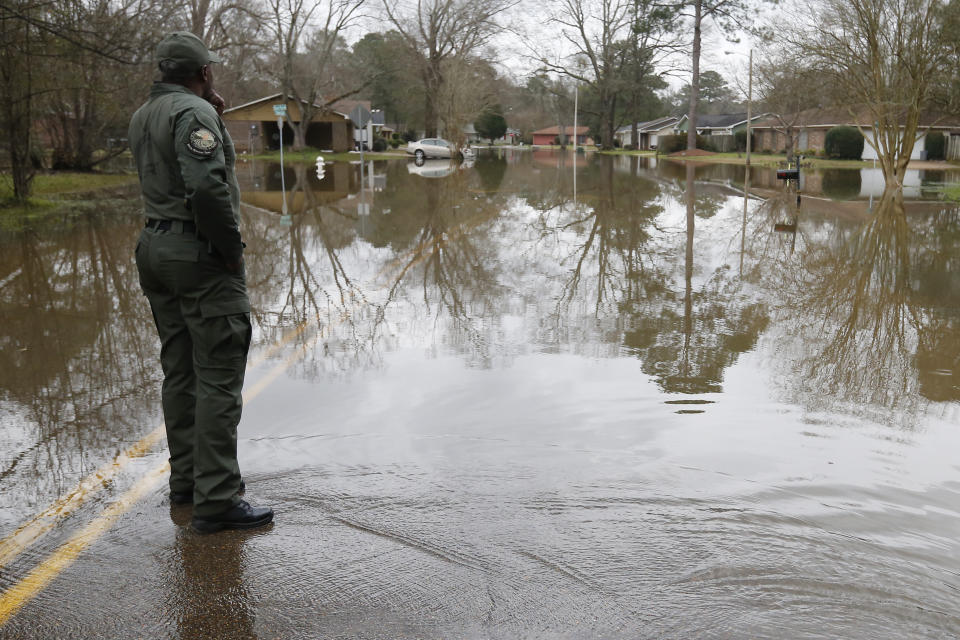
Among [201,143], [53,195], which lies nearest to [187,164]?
[201,143]

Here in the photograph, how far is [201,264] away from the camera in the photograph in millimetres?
3727

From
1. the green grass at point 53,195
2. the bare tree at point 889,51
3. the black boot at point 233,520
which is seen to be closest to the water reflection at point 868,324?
the black boot at point 233,520

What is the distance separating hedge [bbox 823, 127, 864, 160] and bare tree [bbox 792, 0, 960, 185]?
3501cm

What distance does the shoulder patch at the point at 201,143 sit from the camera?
3.54 metres

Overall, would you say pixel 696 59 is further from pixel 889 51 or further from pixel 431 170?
pixel 889 51

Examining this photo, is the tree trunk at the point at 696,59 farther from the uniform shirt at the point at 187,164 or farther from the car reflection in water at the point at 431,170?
the uniform shirt at the point at 187,164

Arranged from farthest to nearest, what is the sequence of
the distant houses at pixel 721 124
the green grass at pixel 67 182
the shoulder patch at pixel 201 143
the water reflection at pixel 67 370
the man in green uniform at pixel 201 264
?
1. the distant houses at pixel 721 124
2. the green grass at pixel 67 182
3. the water reflection at pixel 67 370
4. the man in green uniform at pixel 201 264
5. the shoulder patch at pixel 201 143

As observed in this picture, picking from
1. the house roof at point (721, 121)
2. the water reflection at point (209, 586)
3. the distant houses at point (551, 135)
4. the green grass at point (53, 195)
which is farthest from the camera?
the distant houses at point (551, 135)

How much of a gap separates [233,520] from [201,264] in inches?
44.2

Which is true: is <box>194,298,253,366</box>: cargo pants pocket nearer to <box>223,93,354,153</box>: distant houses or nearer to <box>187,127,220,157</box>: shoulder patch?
<box>187,127,220,157</box>: shoulder patch

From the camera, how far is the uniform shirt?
355 centimetres

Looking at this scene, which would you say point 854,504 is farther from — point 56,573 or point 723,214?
point 723,214

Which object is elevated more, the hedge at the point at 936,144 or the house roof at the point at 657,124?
the house roof at the point at 657,124

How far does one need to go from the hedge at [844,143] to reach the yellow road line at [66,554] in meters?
59.7
